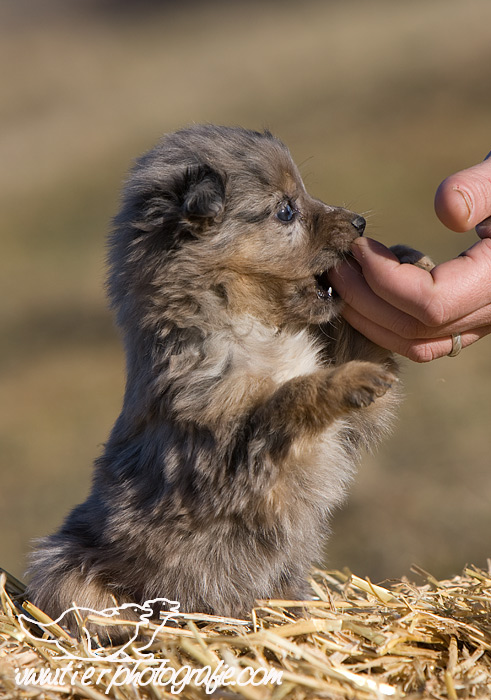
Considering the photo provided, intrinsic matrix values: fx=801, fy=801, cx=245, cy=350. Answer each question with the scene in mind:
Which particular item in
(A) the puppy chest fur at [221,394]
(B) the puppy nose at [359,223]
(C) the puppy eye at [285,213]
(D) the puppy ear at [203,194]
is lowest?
(A) the puppy chest fur at [221,394]

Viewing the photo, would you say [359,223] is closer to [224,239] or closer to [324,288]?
[324,288]

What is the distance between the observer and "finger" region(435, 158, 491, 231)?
3.99 m

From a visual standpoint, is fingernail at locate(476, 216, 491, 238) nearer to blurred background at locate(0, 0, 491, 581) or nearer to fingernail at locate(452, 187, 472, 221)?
fingernail at locate(452, 187, 472, 221)

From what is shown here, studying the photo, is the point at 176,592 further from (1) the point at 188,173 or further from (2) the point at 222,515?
(1) the point at 188,173

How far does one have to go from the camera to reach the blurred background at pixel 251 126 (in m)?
8.96

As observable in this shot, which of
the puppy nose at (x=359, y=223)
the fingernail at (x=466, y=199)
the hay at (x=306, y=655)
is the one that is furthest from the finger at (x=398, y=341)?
the hay at (x=306, y=655)

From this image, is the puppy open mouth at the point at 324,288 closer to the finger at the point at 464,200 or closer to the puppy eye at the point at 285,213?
the puppy eye at the point at 285,213

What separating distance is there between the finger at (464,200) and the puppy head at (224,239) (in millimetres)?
550

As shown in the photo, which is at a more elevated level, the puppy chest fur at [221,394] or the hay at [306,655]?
the puppy chest fur at [221,394]

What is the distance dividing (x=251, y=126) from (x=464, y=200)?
1498 cm

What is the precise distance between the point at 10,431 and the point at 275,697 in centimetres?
933

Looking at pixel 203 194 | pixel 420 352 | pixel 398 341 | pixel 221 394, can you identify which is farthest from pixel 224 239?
pixel 420 352

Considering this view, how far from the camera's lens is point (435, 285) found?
402cm

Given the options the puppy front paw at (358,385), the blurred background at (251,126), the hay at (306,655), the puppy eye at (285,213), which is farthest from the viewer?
the blurred background at (251,126)
